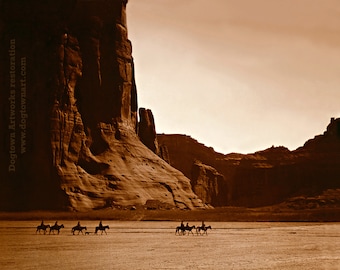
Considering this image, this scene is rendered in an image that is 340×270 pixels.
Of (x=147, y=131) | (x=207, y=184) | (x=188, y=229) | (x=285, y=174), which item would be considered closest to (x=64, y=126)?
(x=147, y=131)

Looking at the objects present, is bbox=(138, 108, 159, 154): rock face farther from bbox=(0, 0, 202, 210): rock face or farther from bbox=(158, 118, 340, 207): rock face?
bbox=(158, 118, 340, 207): rock face

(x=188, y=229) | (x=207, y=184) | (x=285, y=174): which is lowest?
(x=188, y=229)

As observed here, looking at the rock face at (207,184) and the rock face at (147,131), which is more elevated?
the rock face at (147,131)

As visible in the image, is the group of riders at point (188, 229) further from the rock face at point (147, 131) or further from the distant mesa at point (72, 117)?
the rock face at point (147, 131)

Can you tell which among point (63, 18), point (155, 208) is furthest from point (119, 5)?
point (155, 208)

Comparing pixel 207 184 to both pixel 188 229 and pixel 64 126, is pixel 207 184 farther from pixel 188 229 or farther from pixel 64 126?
pixel 188 229

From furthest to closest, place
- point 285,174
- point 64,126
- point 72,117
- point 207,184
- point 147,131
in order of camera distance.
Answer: point 285,174 < point 207,184 < point 147,131 < point 72,117 < point 64,126

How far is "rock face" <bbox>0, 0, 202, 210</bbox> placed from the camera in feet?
273

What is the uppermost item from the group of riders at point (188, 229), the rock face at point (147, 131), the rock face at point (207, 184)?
the rock face at point (147, 131)

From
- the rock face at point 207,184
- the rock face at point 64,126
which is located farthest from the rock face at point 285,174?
the rock face at point 64,126

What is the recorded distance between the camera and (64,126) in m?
87.1

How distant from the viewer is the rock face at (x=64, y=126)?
273 feet

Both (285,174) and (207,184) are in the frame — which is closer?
(207,184)

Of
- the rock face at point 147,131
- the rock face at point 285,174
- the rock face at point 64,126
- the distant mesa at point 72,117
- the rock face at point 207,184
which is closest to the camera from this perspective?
the rock face at point 64,126
